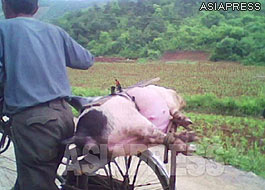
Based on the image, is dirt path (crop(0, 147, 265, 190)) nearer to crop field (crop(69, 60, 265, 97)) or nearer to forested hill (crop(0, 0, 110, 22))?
crop field (crop(69, 60, 265, 97))

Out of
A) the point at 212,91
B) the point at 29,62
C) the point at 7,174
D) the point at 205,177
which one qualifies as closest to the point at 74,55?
the point at 29,62

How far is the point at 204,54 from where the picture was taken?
7109mm

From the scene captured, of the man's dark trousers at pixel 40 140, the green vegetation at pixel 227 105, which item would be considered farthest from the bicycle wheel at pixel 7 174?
the green vegetation at pixel 227 105

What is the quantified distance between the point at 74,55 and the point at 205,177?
2113 mm

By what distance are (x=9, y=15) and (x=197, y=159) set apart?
2.73m

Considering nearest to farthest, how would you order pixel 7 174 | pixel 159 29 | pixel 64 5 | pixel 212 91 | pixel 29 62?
pixel 29 62, pixel 7 174, pixel 212 91, pixel 64 5, pixel 159 29

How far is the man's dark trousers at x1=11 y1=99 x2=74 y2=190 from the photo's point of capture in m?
1.97

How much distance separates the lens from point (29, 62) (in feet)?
6.39

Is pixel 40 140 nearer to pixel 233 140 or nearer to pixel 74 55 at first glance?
pixel 74 55

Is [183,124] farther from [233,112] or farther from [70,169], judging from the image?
[233,112]

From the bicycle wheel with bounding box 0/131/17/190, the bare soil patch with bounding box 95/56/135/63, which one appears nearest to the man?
the bicycle wheel with bounding box 0/131/17/190

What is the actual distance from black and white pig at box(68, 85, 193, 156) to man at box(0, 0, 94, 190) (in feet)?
0.65

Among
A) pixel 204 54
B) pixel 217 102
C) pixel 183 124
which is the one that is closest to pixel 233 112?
pixel 217 102

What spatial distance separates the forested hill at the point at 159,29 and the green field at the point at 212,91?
0.27 metres
